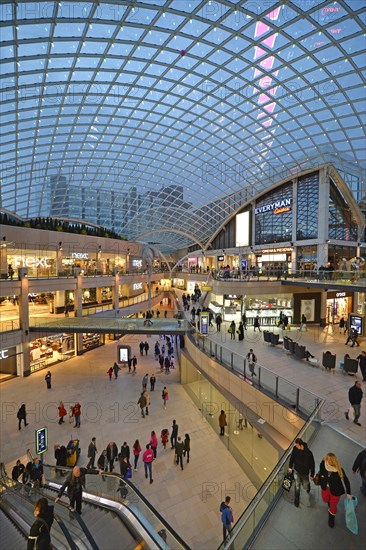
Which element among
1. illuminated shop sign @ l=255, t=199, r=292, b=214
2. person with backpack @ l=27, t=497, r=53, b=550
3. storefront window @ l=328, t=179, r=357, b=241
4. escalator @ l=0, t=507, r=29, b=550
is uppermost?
illuminated shop sign @ l=255, t=199, r=292, b=214

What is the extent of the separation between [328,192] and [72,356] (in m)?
33.7

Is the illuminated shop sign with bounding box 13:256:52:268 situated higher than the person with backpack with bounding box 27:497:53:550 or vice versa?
the illuminated shop sign with bounding box 13:256:52:268

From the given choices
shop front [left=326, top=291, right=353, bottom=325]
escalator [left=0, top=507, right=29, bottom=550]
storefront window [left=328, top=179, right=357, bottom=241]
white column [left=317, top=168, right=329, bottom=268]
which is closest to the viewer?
escalator [left=0, top=507, right=29, bottom=550]

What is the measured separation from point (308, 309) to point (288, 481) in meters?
21.5

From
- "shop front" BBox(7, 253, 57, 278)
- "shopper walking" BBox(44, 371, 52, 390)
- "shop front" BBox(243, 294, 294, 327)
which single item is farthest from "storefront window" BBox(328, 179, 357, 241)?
"shop front" BBox(7, 253, 57, 278)

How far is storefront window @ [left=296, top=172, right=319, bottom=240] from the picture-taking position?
3158cm

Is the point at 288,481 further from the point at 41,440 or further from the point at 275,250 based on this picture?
the point at 275,250

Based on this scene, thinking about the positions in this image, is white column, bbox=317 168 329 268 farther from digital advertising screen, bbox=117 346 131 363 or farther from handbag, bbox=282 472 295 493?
handbag, bbox=282 472 295 493

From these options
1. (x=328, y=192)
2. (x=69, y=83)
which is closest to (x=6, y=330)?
(x=69, y=83)

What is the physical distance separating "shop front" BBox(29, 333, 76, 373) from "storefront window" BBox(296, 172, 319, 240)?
2957 cm

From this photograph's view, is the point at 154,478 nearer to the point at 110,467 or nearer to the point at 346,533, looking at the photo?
the point at 110,467

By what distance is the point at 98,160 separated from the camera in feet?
131

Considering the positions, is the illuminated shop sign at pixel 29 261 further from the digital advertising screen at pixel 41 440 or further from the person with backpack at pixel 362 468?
the person with backpack at pixel 362 468

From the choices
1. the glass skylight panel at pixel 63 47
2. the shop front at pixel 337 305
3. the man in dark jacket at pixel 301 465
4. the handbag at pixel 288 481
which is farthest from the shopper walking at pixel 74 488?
the glass skylight panel at pixel 63 47
